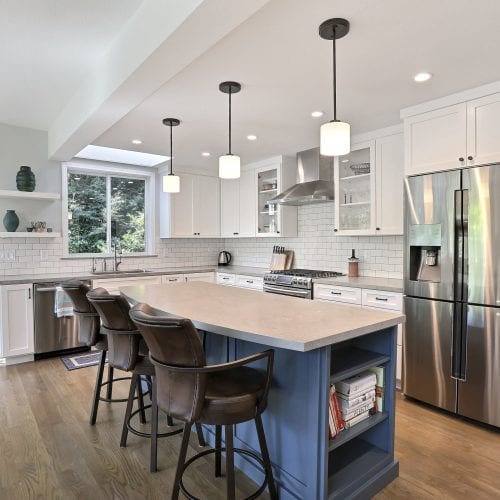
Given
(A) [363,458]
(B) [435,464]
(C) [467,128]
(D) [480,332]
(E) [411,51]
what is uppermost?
(E) [411,51]

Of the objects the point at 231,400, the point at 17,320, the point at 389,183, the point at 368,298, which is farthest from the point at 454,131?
the point at 17,320

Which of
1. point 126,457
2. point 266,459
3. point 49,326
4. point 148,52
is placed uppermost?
point 148,52

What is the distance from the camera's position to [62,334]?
417 cm

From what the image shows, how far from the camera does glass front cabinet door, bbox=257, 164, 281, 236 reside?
16.2 feet

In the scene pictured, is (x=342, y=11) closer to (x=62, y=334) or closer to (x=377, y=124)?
(x=377, y=124)

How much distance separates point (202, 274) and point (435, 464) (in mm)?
3780

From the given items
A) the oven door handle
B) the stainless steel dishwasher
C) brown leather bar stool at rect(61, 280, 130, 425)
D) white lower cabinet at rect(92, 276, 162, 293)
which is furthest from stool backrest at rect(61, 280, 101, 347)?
the oven door handle

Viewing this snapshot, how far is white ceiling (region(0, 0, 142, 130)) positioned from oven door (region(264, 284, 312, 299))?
2.82 meters

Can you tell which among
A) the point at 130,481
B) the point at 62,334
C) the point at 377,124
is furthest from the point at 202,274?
the point at 130,481

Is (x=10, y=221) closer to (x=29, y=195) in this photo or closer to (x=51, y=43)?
(x=29, y=195)

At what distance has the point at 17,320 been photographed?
3.90 metres

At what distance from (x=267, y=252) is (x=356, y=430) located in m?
3.85

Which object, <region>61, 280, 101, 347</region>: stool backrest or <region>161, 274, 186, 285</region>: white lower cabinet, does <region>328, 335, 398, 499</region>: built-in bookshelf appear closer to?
<region>61, 280, 101, 347</region>: stool backrest

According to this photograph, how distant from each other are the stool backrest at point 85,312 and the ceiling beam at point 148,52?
136cm
